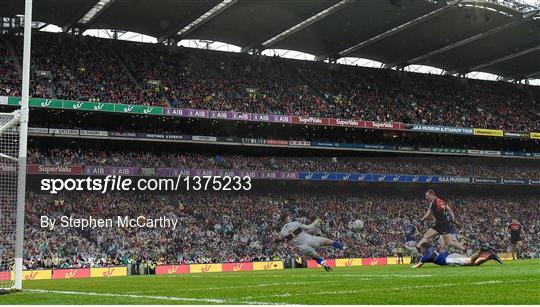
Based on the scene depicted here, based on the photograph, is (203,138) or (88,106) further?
(203,138)

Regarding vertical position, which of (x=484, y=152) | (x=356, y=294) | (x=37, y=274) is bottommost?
(x=37, y=274)

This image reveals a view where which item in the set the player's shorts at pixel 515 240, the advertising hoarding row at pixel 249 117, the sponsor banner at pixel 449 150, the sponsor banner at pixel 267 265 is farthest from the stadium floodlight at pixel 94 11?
the player's shorts at pixel 515 240

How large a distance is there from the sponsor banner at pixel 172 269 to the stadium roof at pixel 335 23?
54.5 ft

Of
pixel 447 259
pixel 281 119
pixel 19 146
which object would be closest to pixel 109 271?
pixel 281 119

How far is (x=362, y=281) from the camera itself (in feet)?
51.5

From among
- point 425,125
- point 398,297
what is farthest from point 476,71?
point 398,297

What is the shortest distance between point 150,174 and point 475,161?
27.2 metres

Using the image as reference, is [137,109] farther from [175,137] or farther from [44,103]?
[44,103]

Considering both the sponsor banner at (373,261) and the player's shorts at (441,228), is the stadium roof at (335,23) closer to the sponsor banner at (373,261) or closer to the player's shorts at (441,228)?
the sponsor banner at (373,261)

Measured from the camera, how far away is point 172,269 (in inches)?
1411

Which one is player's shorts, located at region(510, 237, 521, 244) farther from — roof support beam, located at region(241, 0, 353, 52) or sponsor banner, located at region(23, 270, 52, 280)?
sponsor banner, located at region(23, 270, 52, 280)

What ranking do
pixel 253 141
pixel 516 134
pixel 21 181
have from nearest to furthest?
pixel 21 181, pixel 253 141, pixel 516 134

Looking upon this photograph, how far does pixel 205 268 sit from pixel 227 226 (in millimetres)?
6395

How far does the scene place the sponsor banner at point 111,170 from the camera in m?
42.9
